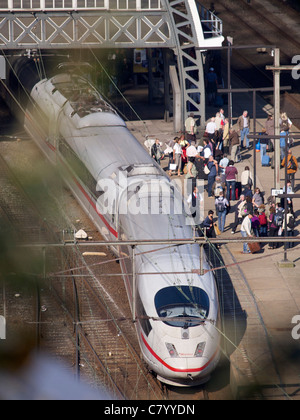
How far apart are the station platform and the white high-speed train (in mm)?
1288

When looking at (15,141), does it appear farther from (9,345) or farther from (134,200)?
(9,345)

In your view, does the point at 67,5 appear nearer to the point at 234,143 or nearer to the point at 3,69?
the point at 3,69

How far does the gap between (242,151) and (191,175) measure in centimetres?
608

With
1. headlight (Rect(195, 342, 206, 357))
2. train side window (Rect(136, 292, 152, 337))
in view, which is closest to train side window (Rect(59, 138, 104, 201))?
train side window (Rect(136, 292, 152, 337))

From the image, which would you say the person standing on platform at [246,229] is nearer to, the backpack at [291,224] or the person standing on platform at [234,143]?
the backpack at [291,224]

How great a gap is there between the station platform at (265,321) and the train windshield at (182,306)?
4.71 feet

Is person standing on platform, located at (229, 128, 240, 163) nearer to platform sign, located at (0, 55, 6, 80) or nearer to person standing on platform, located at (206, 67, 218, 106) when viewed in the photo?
person standing on platform, located at (206, 67, 218, 106)

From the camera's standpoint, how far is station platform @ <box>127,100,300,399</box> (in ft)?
69.3

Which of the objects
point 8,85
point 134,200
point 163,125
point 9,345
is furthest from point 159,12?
point 9,345

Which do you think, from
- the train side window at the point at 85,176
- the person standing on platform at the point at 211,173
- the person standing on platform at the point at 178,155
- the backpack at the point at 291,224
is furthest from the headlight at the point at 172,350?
the person standing on platform at the point at 178,155

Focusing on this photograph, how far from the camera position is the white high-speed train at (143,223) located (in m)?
22.2

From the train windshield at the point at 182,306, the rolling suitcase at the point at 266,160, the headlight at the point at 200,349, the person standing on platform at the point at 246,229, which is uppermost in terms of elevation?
the train windshield at the point at 182,306

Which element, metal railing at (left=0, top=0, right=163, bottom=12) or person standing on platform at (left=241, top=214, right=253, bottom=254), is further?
metal railing at (left=0, top=0, right=163, bottom=12)

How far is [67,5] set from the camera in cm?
4044
